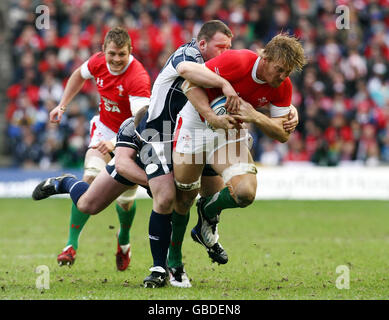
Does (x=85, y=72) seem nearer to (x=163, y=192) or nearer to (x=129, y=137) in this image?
(x=129, y=137)

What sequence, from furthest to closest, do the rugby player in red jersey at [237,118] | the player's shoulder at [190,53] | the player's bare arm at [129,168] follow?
1. the player's bare arm at [129,168]
2. the player's shoulder at [190,53]
3. the rugby player in red jersey at [237,118]

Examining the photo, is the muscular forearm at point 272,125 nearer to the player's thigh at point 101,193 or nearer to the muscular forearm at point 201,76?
the muscular forearm at point 201,76

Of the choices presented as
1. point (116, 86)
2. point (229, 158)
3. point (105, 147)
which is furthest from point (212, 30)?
point (105, 147)

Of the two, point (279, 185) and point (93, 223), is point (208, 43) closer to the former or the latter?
point (93, 223)

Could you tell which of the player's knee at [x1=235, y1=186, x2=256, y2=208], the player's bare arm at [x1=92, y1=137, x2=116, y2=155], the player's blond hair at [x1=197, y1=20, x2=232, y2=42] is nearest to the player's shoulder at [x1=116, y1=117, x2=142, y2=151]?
the player's bare arm at [x1=92, y1=137, x2=116, y2=155]

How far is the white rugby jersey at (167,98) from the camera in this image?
7.02 metres

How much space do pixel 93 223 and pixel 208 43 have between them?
6.69 meters

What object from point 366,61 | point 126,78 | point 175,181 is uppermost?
point 366,61

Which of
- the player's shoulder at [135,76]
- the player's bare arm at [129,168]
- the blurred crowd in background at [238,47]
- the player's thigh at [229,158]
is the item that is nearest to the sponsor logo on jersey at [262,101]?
the player's thigh at [229,158]

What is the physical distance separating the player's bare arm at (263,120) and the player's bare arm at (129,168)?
4.25ft

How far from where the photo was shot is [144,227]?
12.5 metres

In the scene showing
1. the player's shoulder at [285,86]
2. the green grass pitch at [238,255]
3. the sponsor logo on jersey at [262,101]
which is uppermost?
the player's shoulder at [285,86]

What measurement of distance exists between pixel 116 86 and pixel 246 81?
86.2 inches
